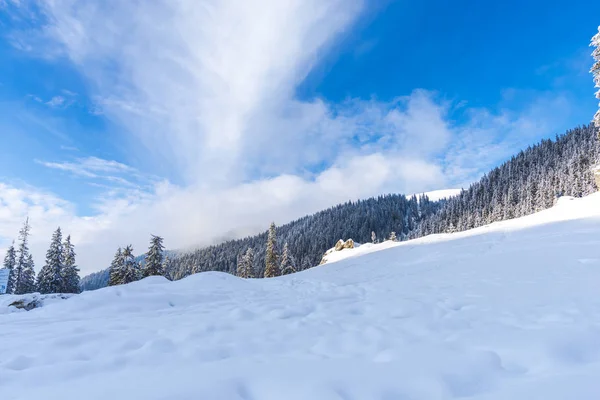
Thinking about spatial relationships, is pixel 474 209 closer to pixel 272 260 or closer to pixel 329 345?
pixel 272 260

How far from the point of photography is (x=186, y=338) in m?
4.54

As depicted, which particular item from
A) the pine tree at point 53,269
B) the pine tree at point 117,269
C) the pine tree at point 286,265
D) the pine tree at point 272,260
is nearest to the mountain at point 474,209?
the pine tree at point 286,265

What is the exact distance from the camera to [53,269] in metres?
34.0

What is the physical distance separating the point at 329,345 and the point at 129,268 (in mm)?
35516

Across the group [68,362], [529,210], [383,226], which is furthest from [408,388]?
[383,226]

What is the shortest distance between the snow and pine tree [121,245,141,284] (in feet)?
94.0

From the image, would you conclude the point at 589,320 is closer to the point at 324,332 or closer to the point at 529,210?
the point at 324,332

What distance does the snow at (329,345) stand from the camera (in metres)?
2.71

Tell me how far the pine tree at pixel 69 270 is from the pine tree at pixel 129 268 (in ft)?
31.7

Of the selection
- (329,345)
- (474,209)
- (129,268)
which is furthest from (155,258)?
(474,209)

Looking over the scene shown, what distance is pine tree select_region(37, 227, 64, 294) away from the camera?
111 feet

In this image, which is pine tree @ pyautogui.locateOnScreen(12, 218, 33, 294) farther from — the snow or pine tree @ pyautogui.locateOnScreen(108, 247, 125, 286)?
the snow

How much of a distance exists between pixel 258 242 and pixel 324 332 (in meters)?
144

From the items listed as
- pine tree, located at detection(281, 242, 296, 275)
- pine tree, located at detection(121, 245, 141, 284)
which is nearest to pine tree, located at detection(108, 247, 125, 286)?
pine tree, located at detection(121, 245, 141, 284)
